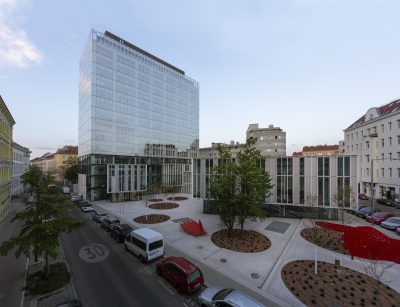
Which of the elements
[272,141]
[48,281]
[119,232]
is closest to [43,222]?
[48,281]

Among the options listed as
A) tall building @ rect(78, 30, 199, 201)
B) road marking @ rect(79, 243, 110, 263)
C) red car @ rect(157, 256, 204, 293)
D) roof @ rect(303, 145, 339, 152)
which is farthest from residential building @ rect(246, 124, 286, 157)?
red car @ rect(157, 256, 204, 293)

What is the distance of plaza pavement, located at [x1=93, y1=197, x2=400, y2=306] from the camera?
1342 centimetres

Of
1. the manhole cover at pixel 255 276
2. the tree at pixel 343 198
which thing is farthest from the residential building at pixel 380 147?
the manhole cover at pixel 255 276

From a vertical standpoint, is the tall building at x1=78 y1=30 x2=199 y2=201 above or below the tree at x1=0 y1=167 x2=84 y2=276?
above

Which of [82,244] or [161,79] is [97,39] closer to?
[161,79]

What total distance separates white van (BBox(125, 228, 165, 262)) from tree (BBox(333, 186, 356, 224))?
74.5ft

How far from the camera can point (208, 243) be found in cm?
2078

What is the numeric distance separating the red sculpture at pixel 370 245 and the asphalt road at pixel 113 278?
14473 mm

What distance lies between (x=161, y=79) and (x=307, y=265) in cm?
5652

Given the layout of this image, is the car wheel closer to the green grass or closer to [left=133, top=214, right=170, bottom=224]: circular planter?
the green grass

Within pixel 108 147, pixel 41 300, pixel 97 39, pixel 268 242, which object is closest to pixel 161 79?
pixel 97 39

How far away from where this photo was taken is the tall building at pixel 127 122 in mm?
45406

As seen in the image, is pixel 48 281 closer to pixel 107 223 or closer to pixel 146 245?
pixel 146 245

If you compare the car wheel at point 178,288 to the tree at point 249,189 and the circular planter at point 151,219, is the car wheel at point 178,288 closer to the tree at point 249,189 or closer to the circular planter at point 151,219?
the tree at point 249,189
